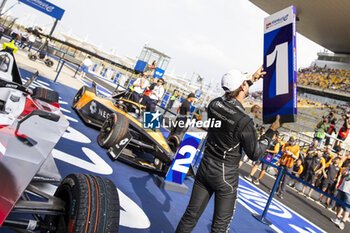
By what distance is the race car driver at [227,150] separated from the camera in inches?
85.4

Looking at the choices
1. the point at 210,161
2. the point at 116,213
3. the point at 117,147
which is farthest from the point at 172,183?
the point at 116,213

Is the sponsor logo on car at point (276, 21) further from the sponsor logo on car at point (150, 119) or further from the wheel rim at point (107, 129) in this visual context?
the wheel rim at point (107, 129)

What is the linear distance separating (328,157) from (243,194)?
549cm

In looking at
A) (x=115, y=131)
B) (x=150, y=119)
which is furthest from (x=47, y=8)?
(x=115, y=131)

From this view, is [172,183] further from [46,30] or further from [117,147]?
[46,30]

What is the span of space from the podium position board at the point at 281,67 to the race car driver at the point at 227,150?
0.15m

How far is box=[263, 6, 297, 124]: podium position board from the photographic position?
2117 millimetres

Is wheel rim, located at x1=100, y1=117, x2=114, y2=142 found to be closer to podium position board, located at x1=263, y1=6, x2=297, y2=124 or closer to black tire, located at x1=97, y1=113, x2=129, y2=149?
black tire, located at x1=97, y1=113, x2=129, y2=149

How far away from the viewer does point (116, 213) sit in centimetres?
179

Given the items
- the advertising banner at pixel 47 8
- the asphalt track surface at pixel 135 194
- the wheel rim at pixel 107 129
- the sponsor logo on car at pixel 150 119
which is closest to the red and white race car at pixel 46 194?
the asphalt track surface at pixel 135 194

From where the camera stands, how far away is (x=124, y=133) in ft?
15.7

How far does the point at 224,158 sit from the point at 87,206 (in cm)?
112

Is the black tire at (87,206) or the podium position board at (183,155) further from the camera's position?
the podium position board at (183,155)

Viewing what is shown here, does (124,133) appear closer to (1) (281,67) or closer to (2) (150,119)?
(2) (150,119)
